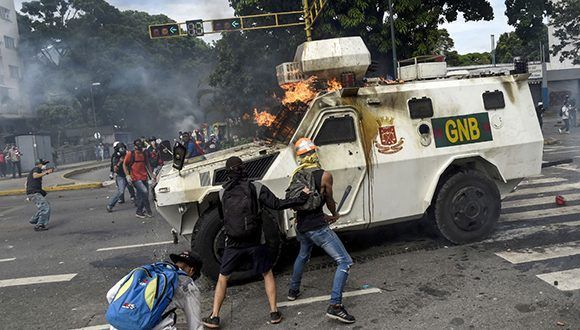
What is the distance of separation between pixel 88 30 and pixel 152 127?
529 inches

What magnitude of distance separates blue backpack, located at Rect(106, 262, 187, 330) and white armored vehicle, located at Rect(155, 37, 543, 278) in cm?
303

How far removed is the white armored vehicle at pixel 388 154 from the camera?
606cm

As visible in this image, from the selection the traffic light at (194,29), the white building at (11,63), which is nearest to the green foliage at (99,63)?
the white building at (11,63)

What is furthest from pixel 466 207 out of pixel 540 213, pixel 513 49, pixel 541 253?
pixel 513 49

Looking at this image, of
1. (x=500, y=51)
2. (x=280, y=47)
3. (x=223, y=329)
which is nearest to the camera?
(x=223, y=329)

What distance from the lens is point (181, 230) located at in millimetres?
6328

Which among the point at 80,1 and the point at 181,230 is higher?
the point at 80,1

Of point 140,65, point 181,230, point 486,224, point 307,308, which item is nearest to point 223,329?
point 307,308

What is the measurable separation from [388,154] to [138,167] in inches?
270

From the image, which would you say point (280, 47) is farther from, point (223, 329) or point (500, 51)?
point (500, 51)

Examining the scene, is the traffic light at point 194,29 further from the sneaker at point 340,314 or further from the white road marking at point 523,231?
the sneaker at point 340,314

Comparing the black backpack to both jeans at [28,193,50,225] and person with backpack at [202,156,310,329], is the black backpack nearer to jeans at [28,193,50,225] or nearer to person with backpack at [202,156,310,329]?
person with backpack at [202,156,310,329]

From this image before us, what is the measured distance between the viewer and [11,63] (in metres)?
49.5

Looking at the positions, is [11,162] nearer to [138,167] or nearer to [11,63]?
[138,167]
